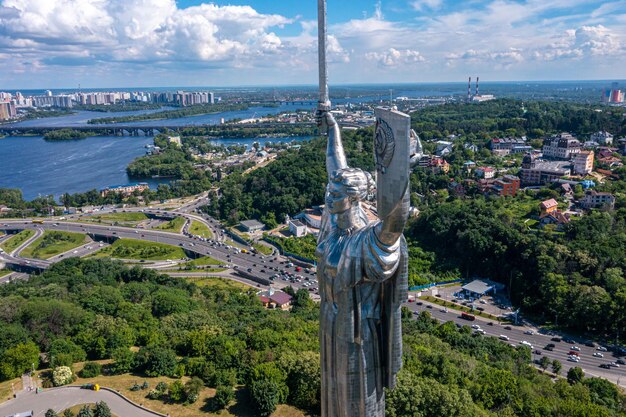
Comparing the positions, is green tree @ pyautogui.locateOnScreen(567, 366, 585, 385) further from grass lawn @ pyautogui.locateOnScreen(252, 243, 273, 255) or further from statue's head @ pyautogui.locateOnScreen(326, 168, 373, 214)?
grass lawn @ pyautogui.locateOnScreen(252, 243, 273, 255)

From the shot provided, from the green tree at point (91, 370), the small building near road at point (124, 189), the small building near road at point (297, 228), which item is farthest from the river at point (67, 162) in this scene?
the green tree at point (91, 370)

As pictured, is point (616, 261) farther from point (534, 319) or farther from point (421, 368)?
point (421, 368)

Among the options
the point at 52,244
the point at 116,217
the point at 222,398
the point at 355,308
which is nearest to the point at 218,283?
the point at 222,398

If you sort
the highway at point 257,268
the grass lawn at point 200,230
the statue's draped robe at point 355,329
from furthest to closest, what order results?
the grass lawn at point 200,230, the highway at point 257,268, the statue's draped robe at point 355,329

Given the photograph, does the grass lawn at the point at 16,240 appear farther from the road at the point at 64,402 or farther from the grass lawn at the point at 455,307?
the grass lawn at the point at 455,307

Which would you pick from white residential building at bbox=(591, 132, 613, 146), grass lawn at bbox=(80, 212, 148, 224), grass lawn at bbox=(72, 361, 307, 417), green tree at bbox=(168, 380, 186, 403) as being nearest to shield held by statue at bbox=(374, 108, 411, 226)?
grass lawn at bbox=(72, 361, 307, 417)
